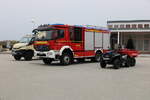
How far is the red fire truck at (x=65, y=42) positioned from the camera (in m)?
17.7

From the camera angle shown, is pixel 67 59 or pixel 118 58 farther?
pixel 67 59

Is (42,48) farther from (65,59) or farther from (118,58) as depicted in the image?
(118,58)

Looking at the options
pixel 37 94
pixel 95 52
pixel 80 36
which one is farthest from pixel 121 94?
pixel 95 52

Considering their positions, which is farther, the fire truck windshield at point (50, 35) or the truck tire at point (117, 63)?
the fire truck windshield at point (50, 35)

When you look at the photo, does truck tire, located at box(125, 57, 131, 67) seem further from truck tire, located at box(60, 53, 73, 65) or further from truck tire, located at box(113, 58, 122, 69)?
truck tire, located at box(60, 53, 73, 65)

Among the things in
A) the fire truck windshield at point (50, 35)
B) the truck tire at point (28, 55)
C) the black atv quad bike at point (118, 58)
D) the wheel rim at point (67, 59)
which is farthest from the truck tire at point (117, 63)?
the truck tire at point (28, 55)

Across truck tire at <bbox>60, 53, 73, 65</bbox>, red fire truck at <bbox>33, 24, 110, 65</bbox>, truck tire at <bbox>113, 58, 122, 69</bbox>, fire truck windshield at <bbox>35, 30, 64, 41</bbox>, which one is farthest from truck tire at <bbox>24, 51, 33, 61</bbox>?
truck tire at <bbox>113, 58, 122, 69</bbox>

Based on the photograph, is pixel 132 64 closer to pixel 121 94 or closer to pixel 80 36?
pixel 80 36

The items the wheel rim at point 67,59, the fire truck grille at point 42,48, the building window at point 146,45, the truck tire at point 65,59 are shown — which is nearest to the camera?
the fire truck grille at point 42,48

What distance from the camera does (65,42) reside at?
1827 cm

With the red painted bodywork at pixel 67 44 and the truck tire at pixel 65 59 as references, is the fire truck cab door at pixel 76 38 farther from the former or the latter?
the truck tire at pixel 65 59

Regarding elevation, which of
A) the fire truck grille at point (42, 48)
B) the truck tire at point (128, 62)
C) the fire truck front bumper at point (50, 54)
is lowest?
the truck tire at point (128, 62)

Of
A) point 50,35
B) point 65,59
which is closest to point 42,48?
point 50,35

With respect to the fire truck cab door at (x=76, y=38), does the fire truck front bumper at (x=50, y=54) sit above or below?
below
